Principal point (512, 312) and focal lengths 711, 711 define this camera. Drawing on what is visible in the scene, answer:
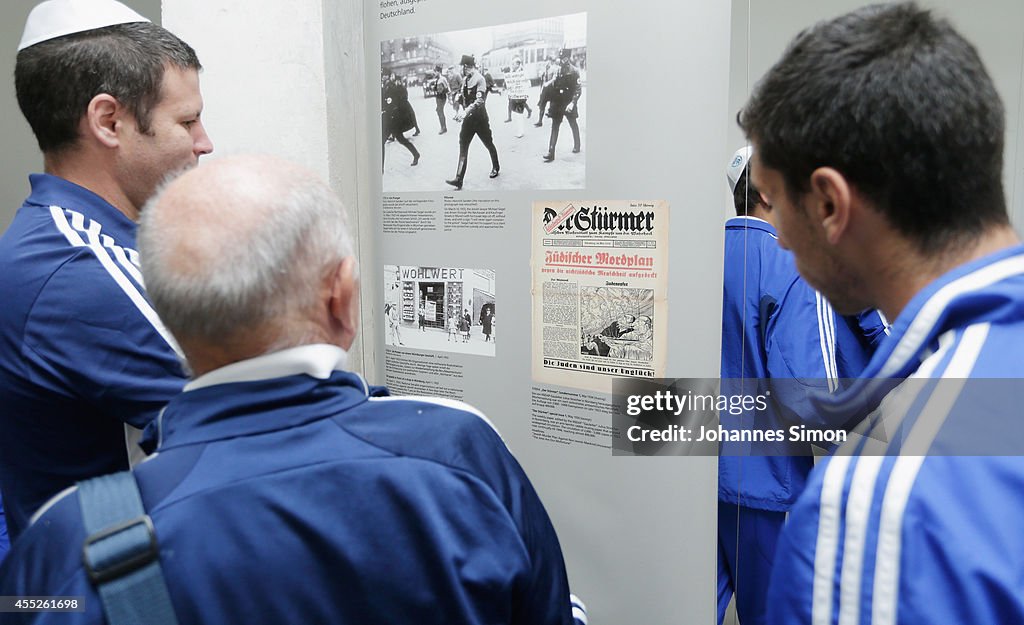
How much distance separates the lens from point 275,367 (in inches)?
30.0

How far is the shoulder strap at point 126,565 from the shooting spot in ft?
2.16

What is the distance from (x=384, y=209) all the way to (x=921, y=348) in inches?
65.3

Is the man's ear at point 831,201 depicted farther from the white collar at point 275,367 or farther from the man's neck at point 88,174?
the man's neck at point 88,174

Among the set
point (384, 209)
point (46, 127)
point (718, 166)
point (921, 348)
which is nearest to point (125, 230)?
point (46, 127)

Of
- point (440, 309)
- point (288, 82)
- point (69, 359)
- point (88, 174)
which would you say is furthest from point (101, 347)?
point (288, 82)

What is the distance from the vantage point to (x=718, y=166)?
158cm

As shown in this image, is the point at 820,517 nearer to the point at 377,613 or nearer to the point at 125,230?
the point at 377,613

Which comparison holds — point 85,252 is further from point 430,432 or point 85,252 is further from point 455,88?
point 455,88

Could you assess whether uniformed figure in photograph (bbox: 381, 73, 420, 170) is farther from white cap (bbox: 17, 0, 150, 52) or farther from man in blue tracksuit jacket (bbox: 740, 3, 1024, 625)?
man in blue tracksuit jacket (bbox: 740, 3, 1024, 625)

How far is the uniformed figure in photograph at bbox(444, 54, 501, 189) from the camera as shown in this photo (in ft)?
6.20

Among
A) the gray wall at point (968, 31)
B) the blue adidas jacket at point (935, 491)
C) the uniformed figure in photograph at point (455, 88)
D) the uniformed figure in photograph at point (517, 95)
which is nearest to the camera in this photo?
the blue adidas jacket at point (935, 491)

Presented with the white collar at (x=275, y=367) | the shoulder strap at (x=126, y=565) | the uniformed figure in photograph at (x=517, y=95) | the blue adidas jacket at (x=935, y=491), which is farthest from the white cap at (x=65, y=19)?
the blue adidas jacket at (x=935, y=491)

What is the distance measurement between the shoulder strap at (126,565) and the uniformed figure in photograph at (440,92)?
149cm

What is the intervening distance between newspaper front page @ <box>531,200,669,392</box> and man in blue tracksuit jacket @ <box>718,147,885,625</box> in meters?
0.22
